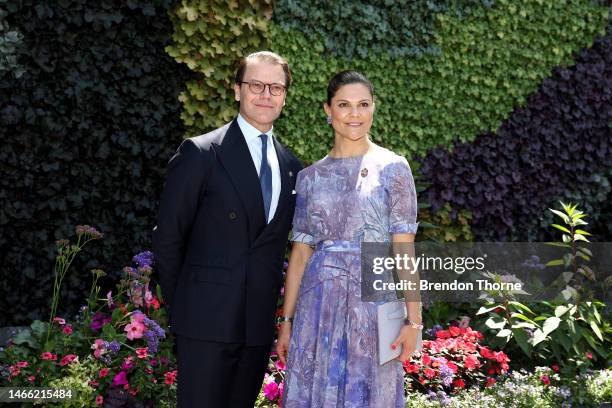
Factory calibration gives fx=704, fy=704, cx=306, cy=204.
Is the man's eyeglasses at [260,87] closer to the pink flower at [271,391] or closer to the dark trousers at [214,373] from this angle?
the dark trousers at [214,373]

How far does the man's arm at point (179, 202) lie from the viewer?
294cm

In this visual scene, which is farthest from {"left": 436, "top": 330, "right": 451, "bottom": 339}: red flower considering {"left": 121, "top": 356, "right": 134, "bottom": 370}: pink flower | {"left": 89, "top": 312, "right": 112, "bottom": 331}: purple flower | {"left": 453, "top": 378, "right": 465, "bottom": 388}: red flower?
{"left": 89, "top": 312, "right": 112, "bottom": 331}: purple flower

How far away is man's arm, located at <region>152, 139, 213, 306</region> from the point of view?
2938 mm

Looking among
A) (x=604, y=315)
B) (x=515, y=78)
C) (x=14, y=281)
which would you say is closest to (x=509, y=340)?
(x=604, y=315)

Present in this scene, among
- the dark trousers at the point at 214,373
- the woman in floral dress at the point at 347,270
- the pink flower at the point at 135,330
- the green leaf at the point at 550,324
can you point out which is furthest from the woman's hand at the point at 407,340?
the green leaf at the point at 550,324

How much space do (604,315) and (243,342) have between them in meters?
3.17

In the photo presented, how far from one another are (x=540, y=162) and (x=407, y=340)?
4257mm

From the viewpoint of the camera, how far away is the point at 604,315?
198 inches

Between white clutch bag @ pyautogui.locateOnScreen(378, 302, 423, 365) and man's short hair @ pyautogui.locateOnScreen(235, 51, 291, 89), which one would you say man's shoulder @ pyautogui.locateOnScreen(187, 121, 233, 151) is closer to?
man's short hair @ pyautogui.locateOnScreen(235, 51, 291, 89)

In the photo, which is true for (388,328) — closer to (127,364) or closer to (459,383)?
(459,383)

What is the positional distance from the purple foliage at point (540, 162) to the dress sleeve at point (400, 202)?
3.38m

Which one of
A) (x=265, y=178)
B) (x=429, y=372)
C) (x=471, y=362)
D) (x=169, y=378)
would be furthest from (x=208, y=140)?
(x=471, y=362)

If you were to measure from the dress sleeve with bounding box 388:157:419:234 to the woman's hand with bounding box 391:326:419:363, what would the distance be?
395 millimetres

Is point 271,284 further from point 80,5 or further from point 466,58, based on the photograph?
point 466,58
